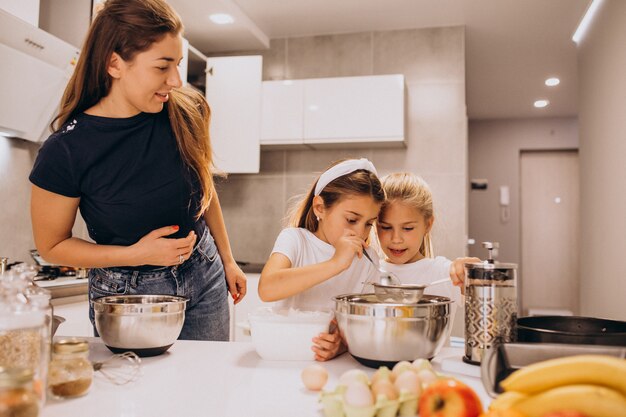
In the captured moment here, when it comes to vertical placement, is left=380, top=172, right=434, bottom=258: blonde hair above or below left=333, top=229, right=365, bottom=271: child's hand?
above

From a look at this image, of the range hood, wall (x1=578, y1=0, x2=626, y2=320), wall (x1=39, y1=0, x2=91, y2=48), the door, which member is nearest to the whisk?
the range hood

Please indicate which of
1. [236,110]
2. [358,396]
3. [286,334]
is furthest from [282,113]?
[358,396]

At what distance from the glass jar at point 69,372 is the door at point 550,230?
6.90 meters

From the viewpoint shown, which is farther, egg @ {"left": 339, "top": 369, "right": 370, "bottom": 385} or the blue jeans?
the blue jeans

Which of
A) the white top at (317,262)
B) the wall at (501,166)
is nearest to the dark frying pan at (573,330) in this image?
the white top at (317,262)

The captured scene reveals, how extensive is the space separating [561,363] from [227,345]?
0.75m

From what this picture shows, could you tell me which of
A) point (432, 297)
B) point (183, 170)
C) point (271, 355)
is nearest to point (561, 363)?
point (432, 297)

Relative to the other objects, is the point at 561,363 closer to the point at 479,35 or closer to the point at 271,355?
the point at 271,355

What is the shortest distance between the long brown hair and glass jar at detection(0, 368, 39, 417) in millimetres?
858

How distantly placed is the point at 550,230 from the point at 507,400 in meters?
6.88

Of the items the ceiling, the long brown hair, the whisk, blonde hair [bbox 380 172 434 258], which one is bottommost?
the whisk

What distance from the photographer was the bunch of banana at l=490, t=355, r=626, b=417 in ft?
2.02

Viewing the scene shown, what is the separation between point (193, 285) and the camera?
1498mm

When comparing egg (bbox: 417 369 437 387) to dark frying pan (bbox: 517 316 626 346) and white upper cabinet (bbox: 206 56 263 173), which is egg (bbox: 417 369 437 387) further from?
white upper cabinet (bbox: 206 56 263 173)
